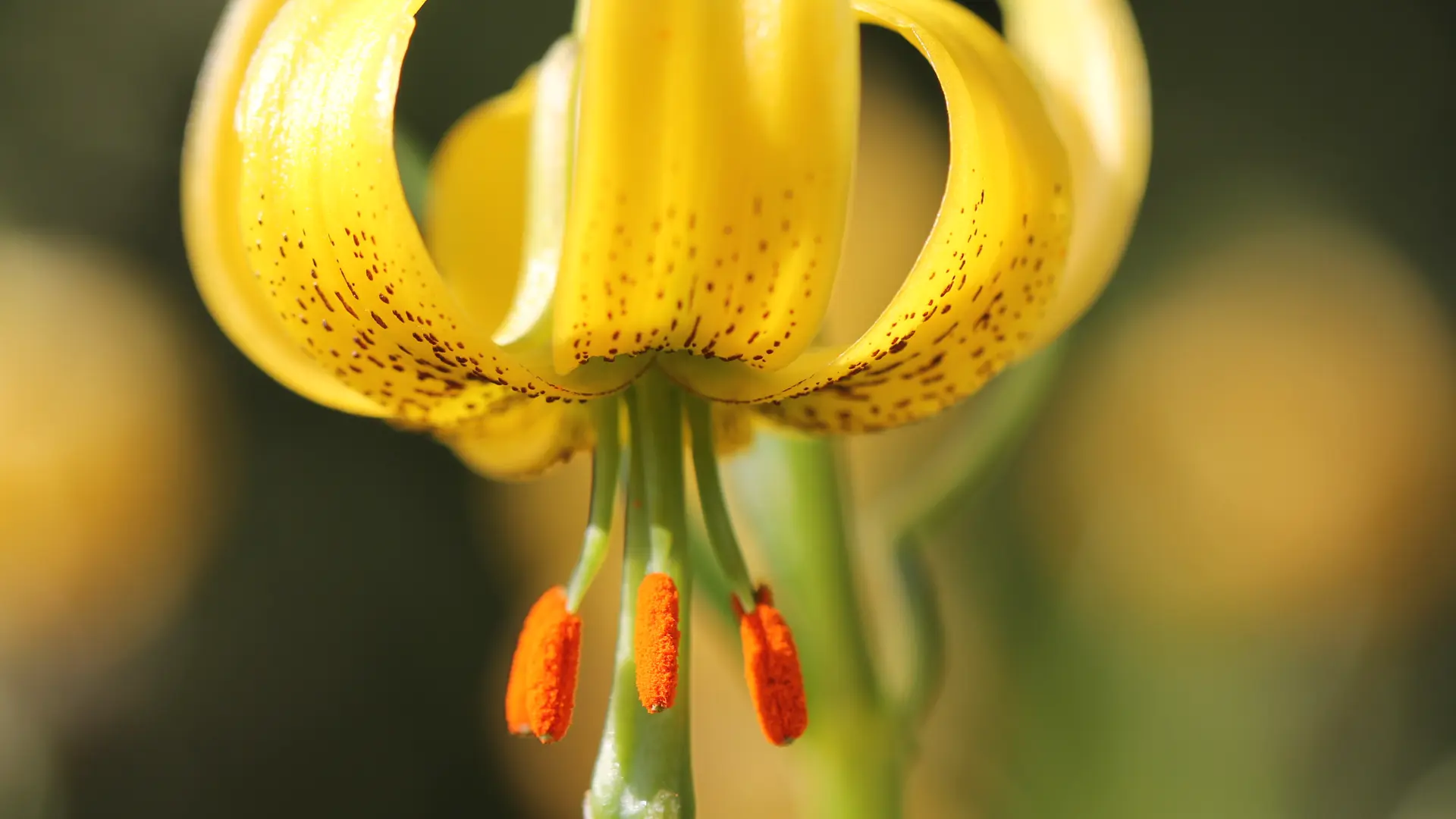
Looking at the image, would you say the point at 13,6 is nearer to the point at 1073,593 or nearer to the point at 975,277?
the point at 1073,593

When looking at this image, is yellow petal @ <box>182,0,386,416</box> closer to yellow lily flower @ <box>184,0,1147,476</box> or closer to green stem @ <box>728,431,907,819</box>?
yellow lily flower @ <box>184,0,1147,476</box>

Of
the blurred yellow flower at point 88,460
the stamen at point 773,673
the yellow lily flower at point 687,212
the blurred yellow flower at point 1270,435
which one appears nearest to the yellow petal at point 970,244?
the yellow lily flower at point 687,212

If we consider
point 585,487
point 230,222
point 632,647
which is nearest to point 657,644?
point 632,647

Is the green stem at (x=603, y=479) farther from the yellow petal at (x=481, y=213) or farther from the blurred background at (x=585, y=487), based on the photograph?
the blurred background at (x=585, y=487)

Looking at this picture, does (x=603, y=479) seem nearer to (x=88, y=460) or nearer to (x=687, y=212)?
(x=687, y=212)

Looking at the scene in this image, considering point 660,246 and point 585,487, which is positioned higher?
point 585,487

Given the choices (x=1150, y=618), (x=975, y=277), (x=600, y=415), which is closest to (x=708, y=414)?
(x=600, y=415)
